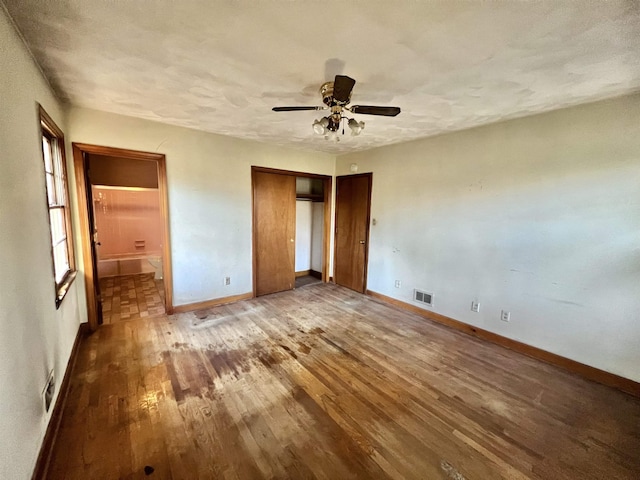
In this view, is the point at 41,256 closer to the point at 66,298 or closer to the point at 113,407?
the point at 66,298

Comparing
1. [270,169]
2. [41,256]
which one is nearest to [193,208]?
[270,169]

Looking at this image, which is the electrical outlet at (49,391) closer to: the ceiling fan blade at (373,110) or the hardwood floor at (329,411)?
the hardwood floor at (329,411)

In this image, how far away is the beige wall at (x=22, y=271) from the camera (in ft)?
4.01

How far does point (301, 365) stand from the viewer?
252 cm

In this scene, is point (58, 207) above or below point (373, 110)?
below

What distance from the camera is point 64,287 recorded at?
7.68 feet

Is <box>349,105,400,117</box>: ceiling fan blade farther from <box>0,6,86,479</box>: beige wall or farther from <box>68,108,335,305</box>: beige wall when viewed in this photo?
<box>68,108,335,305</box>: beige wall

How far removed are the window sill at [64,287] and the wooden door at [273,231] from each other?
2139mm

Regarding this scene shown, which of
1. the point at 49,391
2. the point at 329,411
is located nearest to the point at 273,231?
the point at 329,411

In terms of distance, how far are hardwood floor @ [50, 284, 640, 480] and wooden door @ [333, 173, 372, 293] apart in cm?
169

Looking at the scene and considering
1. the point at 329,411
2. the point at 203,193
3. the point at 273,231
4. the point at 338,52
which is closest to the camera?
the point at 338,52

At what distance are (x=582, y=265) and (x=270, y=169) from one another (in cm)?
390

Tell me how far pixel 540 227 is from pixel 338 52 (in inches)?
101

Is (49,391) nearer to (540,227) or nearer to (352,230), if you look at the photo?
(352,230)
